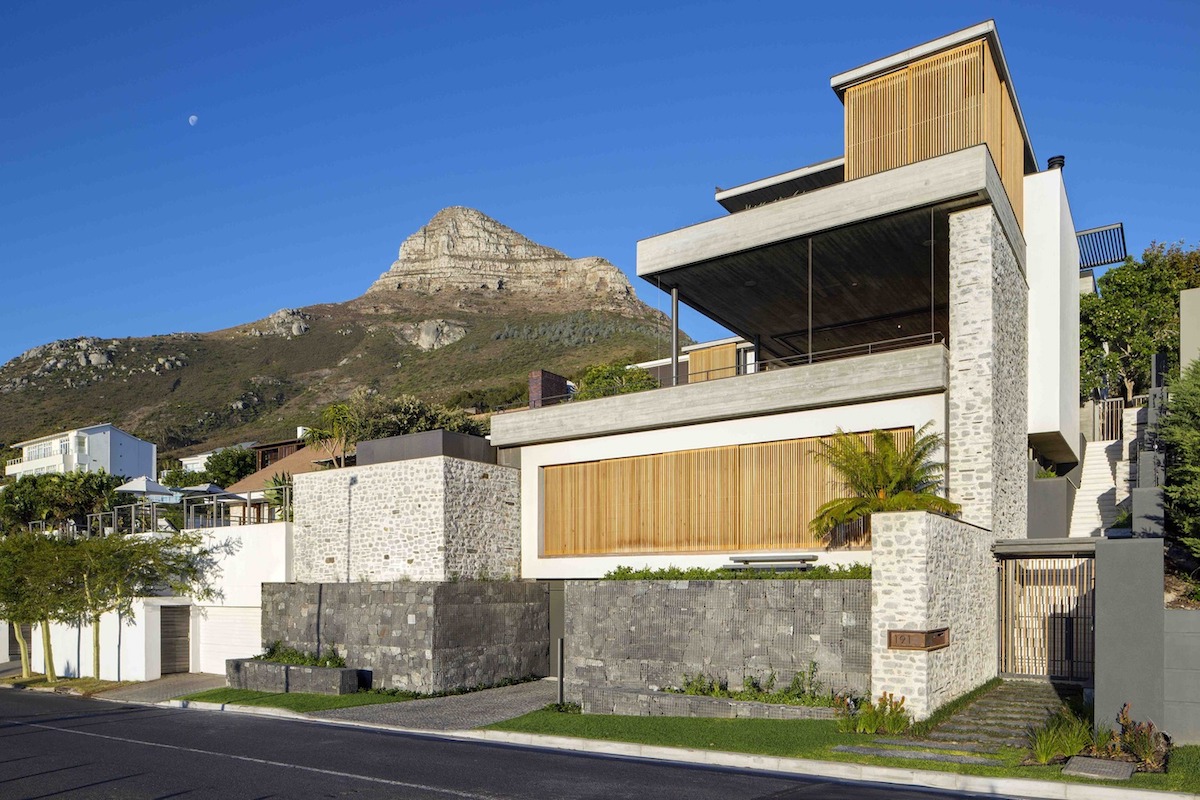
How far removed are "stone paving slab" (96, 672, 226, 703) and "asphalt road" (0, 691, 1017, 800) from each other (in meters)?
8.91

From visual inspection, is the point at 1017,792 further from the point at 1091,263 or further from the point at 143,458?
the point at 143,458

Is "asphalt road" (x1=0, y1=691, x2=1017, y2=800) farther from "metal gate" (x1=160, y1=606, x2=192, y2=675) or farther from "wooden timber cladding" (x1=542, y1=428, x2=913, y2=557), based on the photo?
"metal gate" (x1=160, y1=606, x2=192, y2=675)

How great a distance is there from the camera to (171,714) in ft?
86.3

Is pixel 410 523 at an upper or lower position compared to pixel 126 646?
upper

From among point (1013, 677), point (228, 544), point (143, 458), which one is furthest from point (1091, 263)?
point (143, 458)

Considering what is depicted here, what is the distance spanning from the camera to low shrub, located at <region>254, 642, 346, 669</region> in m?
28.6

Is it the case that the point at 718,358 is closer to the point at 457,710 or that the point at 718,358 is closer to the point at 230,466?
the point at 457,710

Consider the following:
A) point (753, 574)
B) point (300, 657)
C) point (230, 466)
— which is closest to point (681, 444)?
point (753, 574)

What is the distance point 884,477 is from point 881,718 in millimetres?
6156

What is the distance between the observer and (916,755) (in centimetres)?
1526

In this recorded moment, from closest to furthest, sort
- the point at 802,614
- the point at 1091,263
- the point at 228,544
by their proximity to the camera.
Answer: the point at 802,614
the point at 228,544
the point at 1091,263

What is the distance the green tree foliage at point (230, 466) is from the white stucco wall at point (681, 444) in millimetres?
54905

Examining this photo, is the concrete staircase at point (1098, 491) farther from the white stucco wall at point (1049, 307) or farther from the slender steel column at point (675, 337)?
the slender steel column at point (675, 337)

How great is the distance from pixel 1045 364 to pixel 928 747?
13.6 metres
